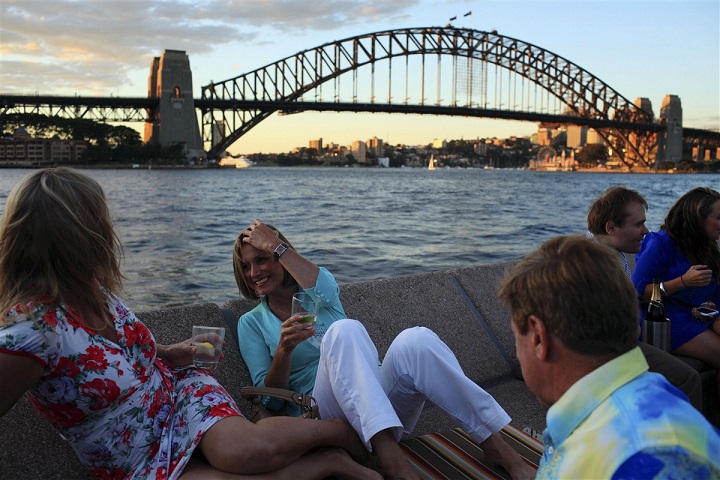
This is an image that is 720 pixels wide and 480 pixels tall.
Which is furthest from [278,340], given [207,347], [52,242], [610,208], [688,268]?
[688,268]

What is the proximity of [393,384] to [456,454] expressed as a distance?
0.93 feet

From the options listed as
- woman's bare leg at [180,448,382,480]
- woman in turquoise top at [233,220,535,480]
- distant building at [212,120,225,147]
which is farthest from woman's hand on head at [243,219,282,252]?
distant building at [212,120,225,147]

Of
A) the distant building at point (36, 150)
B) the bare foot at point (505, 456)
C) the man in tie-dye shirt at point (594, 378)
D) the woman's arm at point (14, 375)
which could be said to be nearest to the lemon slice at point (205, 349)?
the woman's arm at point (14, 375)

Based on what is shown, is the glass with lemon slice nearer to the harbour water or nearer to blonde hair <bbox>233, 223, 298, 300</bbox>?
blonde hair <bbox>233, 223, 298, 300</bbox>

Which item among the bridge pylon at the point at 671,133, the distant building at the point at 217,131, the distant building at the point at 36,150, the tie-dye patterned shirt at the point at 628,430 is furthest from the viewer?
the bridge pylon at the point at 671,133

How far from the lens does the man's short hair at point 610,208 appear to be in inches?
100

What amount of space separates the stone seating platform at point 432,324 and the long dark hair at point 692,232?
0.41 meters

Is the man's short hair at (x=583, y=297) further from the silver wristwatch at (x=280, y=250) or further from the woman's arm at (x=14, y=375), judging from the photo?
the silver wristwatch at (x=280, y=250)

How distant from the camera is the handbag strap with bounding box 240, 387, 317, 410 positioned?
1791mm

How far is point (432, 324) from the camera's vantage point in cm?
278

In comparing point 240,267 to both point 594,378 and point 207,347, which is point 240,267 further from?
point 594,378

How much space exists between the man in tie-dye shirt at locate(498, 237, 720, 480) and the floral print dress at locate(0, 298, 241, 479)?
34.0 inches

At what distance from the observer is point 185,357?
1.76 m

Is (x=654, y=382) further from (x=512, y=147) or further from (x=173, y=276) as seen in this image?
(x=512, y=147)
